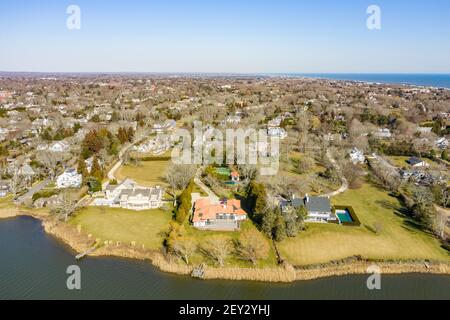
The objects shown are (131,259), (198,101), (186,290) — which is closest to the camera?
(186,290)

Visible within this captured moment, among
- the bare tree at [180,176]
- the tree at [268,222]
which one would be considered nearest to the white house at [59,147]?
the bare tree at [180,176]

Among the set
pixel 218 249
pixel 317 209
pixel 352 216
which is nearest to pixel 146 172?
pixel 218 249

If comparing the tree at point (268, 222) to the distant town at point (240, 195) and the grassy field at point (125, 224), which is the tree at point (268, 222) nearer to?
the distant town at point (240, 195)

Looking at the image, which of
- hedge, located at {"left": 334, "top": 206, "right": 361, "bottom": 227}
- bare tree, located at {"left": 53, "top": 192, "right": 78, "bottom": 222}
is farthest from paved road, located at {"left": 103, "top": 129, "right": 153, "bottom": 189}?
hedge, located at {"left": 334, "top": 206, "right": 361, "bottom": 227}

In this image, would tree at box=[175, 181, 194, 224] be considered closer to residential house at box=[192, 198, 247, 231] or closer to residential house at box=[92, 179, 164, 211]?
residential house at box=[192, 198, 247, 231]

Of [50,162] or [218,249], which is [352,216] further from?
[50,162]
